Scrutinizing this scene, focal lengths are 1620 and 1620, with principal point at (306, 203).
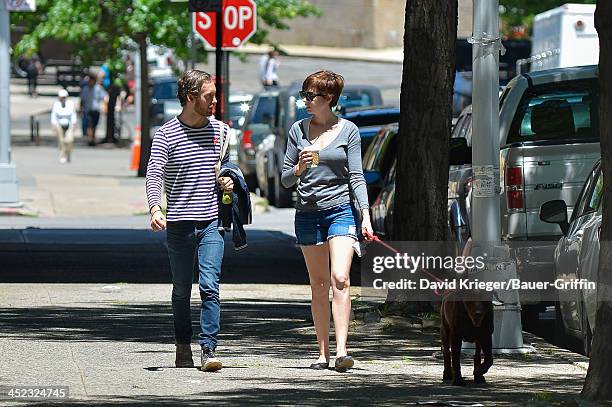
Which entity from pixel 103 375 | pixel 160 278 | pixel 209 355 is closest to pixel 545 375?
pixel 209 355

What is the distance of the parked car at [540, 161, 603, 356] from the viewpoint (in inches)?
421

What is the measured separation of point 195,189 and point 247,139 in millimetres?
19729

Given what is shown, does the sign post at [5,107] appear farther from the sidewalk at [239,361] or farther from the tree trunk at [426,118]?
the tree trunk at [426,118]

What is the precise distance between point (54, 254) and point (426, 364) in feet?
27.6

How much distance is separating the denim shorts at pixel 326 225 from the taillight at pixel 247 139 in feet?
63.4

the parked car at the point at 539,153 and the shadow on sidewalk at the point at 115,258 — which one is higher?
the parked car at the point at 539,153

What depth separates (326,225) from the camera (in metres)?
10.2

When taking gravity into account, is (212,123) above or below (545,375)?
above

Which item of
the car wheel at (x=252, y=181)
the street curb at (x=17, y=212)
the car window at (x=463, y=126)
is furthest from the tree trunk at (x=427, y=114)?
the car wheel at (x=252, y=181)

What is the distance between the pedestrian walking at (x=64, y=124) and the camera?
36.5m

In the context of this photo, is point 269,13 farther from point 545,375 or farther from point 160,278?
point 545,375

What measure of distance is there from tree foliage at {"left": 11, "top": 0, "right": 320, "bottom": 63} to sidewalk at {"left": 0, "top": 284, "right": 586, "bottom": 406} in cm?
1912

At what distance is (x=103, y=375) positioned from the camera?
384 inches

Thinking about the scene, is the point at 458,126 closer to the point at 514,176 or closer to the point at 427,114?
the point at 514,176
